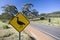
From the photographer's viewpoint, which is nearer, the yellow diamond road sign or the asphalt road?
the yellow diamond road sign

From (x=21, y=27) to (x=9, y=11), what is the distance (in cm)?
10499

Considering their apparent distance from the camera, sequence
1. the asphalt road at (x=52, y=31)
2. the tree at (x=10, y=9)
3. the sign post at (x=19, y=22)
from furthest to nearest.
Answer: the tree at (x=10, y=9)
the asphalt road at (x=52, y=31)
the sign post at (x=19, y=22)

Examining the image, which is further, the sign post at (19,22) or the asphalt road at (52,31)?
the asphalt road at (52,31)

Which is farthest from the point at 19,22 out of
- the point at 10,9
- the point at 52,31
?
the point at 10,9

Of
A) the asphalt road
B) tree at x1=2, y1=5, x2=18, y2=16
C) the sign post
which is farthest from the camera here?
tree at x1=2, y1=5, x2=18, y2=16

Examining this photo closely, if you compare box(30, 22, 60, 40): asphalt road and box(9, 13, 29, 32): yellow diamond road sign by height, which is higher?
box(9, 13, 29, 32): yellow diamond road sign

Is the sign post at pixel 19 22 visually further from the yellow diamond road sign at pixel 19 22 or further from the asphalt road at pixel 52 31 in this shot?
the asphalt road at pixel 52 31

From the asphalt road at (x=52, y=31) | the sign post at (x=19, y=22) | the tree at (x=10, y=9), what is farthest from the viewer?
the tree at (x=10, y=9)

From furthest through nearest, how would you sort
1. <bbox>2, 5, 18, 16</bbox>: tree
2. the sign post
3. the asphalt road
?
1. <bbox>2, 5, 18, 16</bbox>: tree
2. the asphalt road
3. the sign post

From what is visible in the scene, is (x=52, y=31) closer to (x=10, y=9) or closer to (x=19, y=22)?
(x=19, y=22)

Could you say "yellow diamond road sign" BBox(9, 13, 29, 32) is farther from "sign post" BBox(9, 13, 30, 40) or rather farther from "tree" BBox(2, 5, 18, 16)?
"tree" BBox(2, 5, 18, 16)

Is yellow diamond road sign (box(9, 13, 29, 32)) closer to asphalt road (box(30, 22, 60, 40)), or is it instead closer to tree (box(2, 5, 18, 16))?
asphalt road (box(30, 22, 60, 40))

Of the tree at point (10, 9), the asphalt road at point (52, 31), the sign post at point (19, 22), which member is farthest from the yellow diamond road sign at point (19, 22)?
the tree at point (10, 9)

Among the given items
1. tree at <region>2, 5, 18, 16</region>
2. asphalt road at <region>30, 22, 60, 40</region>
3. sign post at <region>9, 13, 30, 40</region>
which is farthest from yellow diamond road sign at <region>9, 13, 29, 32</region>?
tree at <region>2, 5, 18, 16</region>
